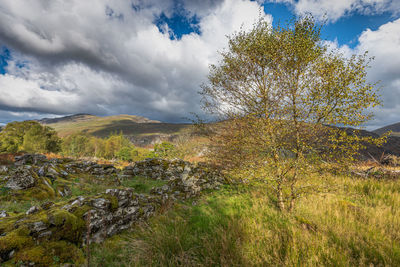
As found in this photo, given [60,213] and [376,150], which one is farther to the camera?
[376,150]


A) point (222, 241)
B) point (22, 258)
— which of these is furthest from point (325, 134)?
point (22, 258)

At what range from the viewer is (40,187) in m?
7.00

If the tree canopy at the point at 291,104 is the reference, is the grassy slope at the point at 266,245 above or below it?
below

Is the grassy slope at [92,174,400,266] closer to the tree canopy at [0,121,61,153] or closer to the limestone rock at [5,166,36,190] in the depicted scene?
the limestone rock at [5,166,36,190]

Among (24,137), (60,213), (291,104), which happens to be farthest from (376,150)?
(24,137)

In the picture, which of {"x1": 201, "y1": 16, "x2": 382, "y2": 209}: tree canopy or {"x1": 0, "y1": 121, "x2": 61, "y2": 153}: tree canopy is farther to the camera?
{"x1": 0, "y1": 121, "x2": 61, "y2": 153}: tree canopy

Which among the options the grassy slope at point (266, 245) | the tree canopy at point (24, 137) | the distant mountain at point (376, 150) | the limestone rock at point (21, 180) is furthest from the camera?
the tree canopy at point (24, 137)

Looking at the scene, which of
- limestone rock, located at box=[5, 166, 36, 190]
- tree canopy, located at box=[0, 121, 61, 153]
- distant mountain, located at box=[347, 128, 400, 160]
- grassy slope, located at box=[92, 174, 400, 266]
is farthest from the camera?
tree canopy, located at box=[0, 121, 61, 153]

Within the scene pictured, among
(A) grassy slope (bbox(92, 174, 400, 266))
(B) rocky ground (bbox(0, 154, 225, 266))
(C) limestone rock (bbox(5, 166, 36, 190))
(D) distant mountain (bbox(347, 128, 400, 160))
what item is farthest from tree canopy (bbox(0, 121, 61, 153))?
(D) distant mountain (bbox(347, 128, 400, 160))

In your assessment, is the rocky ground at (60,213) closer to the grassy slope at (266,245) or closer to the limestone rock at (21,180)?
the limestone rock at (21,180)

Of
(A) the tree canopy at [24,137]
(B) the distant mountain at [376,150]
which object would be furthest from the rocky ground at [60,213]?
(A) the tree canopy at [24,137]

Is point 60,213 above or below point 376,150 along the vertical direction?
above

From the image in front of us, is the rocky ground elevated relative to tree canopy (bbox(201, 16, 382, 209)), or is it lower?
lower

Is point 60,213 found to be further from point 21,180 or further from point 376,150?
point 376,150
